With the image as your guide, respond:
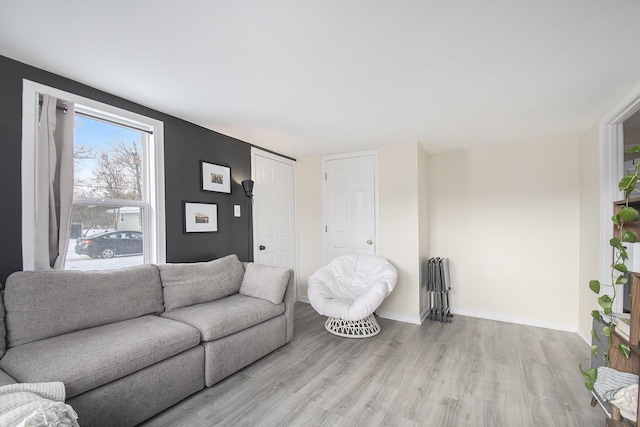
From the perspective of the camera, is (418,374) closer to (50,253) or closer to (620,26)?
(620,26)

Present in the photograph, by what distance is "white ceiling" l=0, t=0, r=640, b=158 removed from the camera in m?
1.39

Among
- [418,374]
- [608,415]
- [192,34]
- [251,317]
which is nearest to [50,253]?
[251,317]

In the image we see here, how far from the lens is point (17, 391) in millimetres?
1173

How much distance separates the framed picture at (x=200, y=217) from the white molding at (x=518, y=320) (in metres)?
3.40

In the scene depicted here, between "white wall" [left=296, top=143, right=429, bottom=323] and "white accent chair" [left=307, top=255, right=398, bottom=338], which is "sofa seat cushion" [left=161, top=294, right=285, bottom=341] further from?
"white wall" [left=296, top=143, right=429, bottom=323]

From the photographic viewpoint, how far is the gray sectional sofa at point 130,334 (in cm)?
153

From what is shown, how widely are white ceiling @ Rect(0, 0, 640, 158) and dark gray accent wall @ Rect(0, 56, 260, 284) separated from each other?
4.3 inches

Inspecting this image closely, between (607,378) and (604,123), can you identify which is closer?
(607,378)

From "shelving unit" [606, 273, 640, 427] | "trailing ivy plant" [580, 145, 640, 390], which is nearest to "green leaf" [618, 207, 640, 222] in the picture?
"trailing ivy plant" [580, 145, 640, 390]

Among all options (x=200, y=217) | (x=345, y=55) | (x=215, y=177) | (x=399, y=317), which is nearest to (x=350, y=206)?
(x=399, y=317)

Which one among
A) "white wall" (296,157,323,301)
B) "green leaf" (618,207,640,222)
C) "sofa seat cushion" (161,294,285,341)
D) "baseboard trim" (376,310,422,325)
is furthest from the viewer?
"white wall" (296,157,323,301)

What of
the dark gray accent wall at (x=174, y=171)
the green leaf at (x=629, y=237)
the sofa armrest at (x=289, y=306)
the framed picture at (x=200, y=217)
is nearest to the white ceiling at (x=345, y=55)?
the dark gray accent wall at (x=174, y=171)

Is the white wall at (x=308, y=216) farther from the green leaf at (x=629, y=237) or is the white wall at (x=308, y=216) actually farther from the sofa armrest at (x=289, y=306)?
the green leaf at (x=629, y=237)

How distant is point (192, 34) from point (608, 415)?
3388 mm
